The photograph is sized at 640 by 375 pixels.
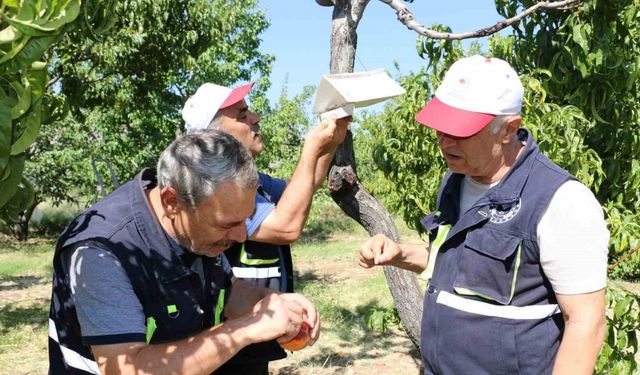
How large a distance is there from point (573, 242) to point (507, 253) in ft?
0.60

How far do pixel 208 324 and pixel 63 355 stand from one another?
41 centimetres

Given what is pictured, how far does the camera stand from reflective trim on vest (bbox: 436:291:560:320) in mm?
1936

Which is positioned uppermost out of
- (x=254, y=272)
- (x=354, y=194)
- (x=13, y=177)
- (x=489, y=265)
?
(x=13, y=177)

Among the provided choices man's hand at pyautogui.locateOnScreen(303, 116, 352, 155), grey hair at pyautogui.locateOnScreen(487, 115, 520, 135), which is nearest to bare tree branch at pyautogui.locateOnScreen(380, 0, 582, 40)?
man's hand at pyautogui.locateOnScreen(303, 116, 352, 155)

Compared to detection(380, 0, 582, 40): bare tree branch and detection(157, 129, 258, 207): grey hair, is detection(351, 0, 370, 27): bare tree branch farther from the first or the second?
detection(157, 129, 258, 207): grey hair

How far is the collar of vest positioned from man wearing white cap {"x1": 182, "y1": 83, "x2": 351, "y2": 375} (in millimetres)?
632

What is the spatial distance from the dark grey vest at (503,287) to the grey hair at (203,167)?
2.31ft

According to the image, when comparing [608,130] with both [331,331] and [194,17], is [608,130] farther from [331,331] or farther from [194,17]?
[194,17]

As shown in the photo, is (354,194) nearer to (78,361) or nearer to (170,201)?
(170,201)

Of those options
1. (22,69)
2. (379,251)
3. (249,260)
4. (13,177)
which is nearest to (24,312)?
(249,260)

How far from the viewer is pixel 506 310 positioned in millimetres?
1956

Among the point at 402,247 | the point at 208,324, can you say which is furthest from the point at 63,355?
the point at 402,247

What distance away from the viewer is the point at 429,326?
2.16m

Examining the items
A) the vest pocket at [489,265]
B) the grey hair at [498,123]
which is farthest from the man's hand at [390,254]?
the grey hair at [498,123]
